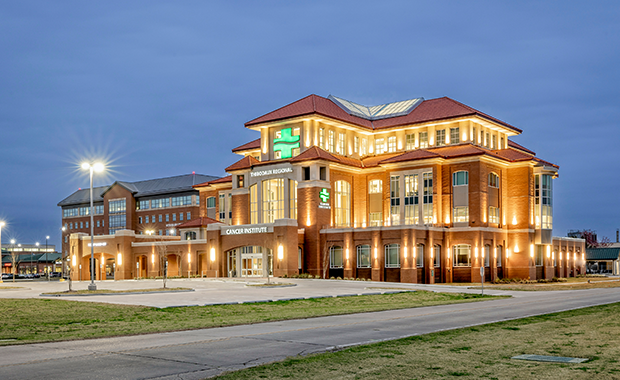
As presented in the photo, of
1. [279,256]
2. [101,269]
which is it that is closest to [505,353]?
[279,256]

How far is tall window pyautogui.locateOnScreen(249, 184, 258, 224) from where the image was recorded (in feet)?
257

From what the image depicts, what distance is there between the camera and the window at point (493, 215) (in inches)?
2904

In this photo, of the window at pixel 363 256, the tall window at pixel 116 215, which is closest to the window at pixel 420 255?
the window at pixel 363 256

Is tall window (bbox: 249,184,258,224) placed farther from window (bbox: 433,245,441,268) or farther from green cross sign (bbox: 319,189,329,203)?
window (bbox: 433,245,441,268)

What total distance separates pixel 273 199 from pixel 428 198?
1793 centimetres

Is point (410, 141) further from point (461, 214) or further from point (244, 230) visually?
point (244, 230)

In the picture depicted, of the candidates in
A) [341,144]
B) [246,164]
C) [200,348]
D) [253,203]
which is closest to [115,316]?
[200,348]

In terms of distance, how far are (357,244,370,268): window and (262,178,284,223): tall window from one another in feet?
36.1

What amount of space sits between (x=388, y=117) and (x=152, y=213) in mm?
63865

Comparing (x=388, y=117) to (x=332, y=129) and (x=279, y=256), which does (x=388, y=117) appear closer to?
Result: (x=332, y=129)

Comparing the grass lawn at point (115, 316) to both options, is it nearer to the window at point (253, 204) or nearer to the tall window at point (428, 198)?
the tall window at point (428, 198)

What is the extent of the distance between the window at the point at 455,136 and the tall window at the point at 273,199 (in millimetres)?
21064

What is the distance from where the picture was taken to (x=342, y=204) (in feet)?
253

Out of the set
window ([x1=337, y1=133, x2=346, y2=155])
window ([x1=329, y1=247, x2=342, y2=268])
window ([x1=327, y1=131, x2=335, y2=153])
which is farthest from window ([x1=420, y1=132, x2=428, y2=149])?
window ([x1=329, y1=247, x2=342, y2=268])
